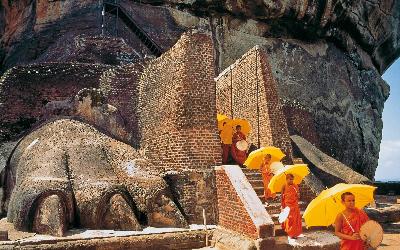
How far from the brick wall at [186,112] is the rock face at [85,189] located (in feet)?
1.93

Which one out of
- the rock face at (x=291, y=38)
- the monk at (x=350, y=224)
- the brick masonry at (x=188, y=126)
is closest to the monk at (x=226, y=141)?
the brick masonry at (x=188, y=126)

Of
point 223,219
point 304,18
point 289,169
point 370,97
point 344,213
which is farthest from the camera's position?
point 370,97

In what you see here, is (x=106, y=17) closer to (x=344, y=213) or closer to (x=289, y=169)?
(x=289, y=169)

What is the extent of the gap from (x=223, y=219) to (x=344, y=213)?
3.32 metres

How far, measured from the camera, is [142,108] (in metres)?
12.0

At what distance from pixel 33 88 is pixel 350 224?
35.7 ft

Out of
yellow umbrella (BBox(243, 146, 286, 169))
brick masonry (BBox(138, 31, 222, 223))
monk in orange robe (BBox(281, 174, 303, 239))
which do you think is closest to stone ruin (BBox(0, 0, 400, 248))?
brick masonry (BBox(138, 31, 222, 223))

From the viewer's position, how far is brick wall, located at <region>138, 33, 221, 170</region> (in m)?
9.73

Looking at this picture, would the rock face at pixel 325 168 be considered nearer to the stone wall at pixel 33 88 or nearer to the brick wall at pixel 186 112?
the brick wall at pixel 186 112

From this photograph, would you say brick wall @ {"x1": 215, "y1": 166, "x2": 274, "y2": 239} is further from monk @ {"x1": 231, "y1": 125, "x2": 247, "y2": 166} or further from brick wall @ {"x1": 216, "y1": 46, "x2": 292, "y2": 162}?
brick wall @ {"x1": 216, "y1": 46, "x2": 292, "y2": 162}

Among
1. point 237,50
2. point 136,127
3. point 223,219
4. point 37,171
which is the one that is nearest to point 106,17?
point 237,50

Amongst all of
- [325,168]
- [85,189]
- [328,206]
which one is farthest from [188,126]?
[325,168]

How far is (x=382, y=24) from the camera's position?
31.3m

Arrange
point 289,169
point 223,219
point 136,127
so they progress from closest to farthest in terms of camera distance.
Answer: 1. point 289,169
2. point 223,219
3. point 136,127
